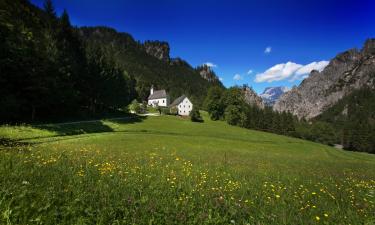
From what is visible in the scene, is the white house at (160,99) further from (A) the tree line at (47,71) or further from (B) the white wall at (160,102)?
(A) the tree line at (47,71)

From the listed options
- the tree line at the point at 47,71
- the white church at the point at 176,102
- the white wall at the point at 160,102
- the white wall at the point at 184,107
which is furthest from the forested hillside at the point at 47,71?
the white wall at the point at 160,102

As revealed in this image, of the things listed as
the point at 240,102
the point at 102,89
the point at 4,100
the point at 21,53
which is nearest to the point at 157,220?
the point at 4,100

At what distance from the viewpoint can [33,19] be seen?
209 ft

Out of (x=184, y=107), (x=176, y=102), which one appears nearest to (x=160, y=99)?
(x=176, y=102)

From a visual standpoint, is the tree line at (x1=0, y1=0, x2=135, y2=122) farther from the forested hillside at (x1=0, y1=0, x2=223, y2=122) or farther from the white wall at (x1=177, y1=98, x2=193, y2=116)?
the white wall at (x1=177, y1=98, x2=193, y2=116)

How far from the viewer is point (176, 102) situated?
133875mm

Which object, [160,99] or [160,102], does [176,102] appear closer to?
[160,102]

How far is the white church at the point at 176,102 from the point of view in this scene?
5162 inches

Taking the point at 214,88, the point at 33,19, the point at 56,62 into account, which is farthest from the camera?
the point at 214,88

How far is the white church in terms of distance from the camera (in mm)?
131125

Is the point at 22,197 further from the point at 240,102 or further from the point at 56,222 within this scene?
the point at 240,102

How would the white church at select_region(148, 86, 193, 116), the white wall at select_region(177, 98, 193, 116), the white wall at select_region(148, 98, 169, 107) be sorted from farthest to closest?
the white wall at select_region(148, 98, 169, 107) < the white church at select_region(148, 86, 193, 116) < the white wall at select_region(177, 98, 193, 116)

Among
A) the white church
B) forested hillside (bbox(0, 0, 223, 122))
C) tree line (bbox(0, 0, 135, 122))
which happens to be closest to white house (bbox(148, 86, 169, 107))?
the white church

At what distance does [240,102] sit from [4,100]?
84.5 m
